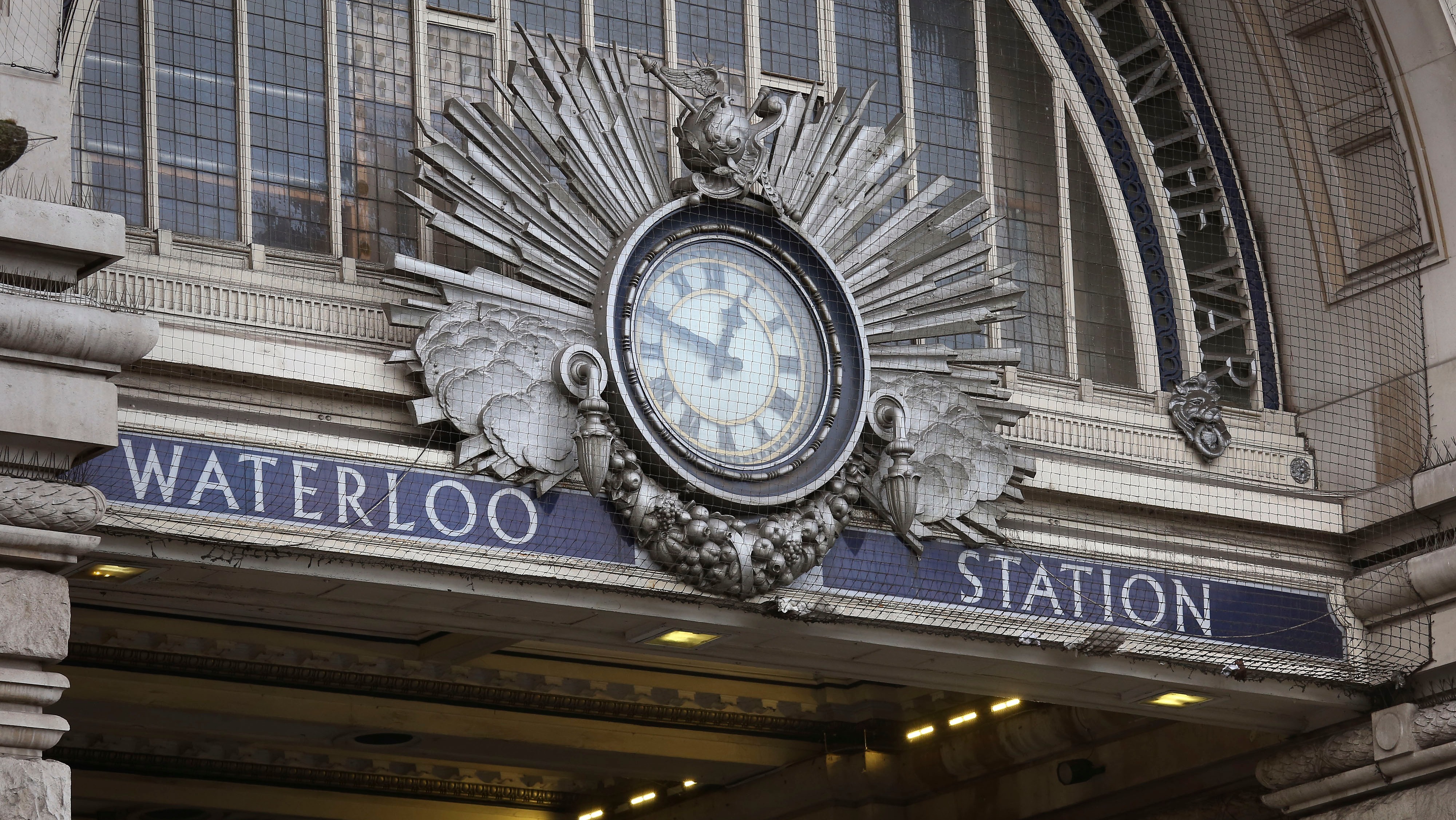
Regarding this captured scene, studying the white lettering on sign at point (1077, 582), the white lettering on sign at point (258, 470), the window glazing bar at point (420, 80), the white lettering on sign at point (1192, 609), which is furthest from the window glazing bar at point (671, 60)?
the white lettering on sign at point (1192, 609)

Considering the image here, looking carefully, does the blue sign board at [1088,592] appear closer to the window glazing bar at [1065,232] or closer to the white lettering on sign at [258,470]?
the window glazing bar at [1065,232]

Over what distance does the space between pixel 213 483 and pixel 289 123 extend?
7.89 ft

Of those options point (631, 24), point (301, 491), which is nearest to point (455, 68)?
point (631, 24)

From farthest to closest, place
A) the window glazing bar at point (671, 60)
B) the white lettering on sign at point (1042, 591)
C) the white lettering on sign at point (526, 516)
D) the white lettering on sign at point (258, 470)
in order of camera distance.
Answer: the window glazing bar at point (671, 60), the white lettering on sign at point (1042, 591), the white lettering on sign at point (526, 516), the white lettering on sign at point (258, 470)

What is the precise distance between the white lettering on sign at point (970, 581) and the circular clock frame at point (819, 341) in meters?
0.90

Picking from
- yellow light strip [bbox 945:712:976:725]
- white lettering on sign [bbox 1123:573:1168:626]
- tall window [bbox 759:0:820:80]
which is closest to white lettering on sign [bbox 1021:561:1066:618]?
white lettering on sign [bbox 1123:573:1168:626]

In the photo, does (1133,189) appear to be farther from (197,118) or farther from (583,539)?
(197,118)

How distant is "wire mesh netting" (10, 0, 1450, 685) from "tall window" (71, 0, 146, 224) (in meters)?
0.02

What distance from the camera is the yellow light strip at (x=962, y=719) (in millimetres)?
13984

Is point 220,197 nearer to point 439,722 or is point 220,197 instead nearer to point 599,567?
point 599,567

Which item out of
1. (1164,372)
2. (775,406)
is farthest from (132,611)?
(1164,372)

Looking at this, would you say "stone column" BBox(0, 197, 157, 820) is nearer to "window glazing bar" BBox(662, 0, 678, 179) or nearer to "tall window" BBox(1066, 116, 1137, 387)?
"window glazing bar" BBox(662, 0, 678, 179)

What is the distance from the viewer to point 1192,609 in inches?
468

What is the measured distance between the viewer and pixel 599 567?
1012cm
